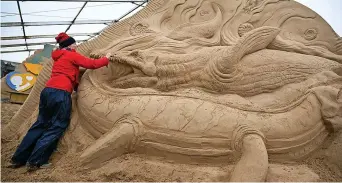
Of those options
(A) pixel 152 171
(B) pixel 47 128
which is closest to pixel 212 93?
(A) pixel 152 171

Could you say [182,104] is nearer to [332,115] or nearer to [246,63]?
[246,63]

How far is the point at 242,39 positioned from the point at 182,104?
0.83 meters

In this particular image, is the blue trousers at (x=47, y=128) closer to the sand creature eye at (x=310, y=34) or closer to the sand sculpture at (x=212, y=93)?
the sand sculpture at (x=212, y=93)

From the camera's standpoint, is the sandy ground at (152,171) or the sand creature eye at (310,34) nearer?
the sandy ground at (152,171)

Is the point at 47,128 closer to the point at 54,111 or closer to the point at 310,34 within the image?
the point at 54,111

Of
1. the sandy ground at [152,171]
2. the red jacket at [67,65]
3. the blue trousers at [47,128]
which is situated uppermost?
the red jacket at [67,65]

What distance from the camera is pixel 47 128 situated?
230 cm

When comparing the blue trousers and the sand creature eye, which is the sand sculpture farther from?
the blue trousers

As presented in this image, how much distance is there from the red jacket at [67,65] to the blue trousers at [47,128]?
80mm

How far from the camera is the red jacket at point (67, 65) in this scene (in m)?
2.33

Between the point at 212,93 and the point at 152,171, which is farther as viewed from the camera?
the point at 212,93

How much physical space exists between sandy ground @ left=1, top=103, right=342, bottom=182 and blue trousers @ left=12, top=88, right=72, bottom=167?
0.11 metres

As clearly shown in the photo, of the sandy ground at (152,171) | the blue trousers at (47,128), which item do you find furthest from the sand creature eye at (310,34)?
the blue trousers at (47,128)

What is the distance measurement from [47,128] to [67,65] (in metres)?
0.56
